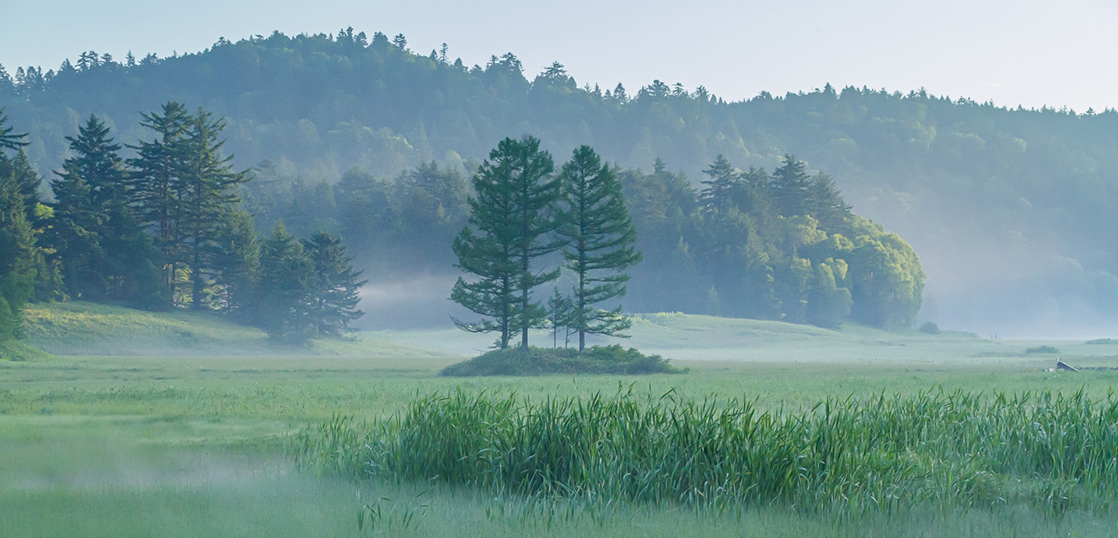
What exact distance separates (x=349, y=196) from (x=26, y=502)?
111 meters

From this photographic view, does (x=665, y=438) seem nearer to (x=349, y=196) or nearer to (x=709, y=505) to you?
(x=709, y=505)

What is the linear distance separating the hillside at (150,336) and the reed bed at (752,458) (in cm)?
4711

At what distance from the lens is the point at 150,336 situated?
55844mm

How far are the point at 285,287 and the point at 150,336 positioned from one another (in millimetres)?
11185

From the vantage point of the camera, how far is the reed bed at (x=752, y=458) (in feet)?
29.7

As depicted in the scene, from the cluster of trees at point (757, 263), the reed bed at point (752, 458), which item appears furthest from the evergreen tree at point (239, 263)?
the reed bed at point (752, 458)

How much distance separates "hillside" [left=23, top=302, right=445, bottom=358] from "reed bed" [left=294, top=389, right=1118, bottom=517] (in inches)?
1855

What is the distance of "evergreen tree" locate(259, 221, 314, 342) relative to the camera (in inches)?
2566

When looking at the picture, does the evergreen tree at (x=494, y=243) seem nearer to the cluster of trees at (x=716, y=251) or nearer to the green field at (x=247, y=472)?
the green field at (x=247, y=472)

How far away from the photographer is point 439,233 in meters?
103

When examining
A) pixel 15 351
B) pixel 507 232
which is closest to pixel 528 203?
pixel 507 232

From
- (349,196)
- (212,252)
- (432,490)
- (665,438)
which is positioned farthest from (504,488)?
(349,196)

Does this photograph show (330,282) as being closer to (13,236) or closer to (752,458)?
(13,236)

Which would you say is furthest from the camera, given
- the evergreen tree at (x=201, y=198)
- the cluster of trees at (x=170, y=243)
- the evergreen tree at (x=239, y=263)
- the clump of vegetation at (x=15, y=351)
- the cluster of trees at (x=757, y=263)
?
the cluster of trees at (x=757, y=263)
